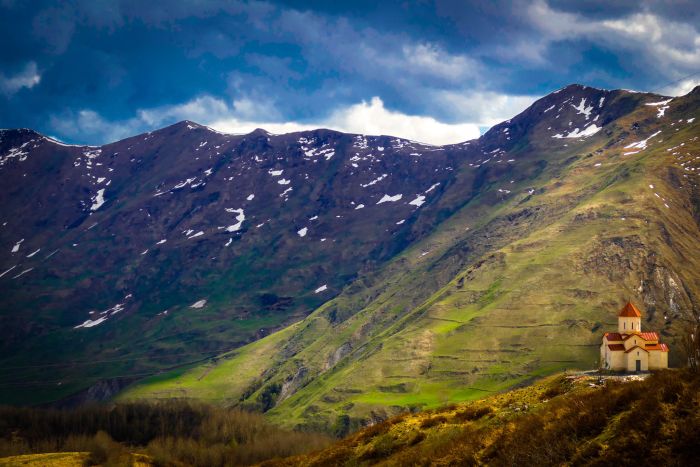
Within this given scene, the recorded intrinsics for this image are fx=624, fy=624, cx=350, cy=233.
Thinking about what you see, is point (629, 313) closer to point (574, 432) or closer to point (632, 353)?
point (632, 353)

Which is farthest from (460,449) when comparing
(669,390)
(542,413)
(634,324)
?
(634,324)

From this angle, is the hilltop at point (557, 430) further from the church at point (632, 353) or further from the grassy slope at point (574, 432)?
the church at point (632, 353)

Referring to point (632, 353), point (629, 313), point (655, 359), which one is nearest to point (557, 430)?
point (632, 353)

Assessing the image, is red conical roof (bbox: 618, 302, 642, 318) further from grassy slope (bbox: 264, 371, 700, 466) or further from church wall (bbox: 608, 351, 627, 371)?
grassy slope (bbox: 264, 371, 700, 466)

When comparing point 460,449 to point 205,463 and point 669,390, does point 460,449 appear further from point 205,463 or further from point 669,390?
point 205,463

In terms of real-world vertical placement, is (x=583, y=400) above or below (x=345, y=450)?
above

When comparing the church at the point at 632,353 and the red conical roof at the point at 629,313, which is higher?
the red conical roof at the point at 629,313

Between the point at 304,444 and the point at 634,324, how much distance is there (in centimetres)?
12817

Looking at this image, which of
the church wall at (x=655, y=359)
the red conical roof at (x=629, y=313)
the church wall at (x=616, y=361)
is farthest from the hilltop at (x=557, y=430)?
the red conical roof at (x=629, y=313)

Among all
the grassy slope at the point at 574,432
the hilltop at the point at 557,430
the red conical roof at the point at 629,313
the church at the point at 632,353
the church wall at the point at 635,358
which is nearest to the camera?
the grassy slope at the point at 574,432

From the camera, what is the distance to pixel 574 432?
2770 centimetres

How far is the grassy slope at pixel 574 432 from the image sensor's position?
23.0 metres


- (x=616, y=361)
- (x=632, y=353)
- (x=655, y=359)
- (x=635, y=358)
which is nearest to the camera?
(x=635, y=358)

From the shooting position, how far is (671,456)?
21797mm
